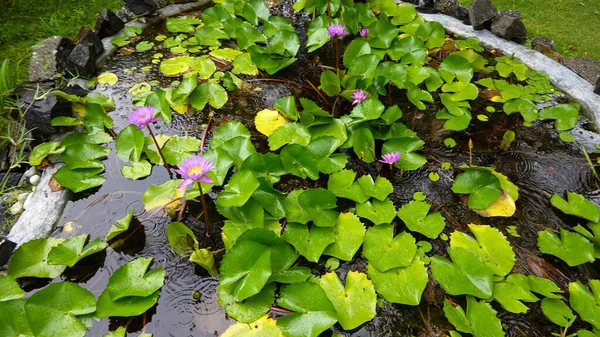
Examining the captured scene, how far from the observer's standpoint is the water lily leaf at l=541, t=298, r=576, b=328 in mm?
1565

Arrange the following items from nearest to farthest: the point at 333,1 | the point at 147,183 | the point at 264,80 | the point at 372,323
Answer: the point at 372,323
the point at 147,183
the point at 264,80
the point at 333,1

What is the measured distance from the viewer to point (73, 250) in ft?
5.63

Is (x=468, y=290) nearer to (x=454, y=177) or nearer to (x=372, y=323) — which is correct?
(x=372, y=323)

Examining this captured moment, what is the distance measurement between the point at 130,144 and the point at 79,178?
0.32 meters

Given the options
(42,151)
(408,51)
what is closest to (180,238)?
(42,151)

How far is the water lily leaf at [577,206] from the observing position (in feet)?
A: 6.39

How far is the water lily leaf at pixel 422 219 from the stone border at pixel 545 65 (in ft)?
4.89

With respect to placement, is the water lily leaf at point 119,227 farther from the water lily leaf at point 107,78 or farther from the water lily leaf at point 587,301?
the water lily leaf at point 587,301

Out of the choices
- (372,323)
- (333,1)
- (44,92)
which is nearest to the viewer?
(372,323)

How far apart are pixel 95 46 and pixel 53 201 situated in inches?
58.2

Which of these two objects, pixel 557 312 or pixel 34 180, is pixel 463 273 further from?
pixel 34 180

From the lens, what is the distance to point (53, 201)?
1989 millimetres

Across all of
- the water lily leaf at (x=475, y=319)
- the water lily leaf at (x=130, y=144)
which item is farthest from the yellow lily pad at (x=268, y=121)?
the water lily leaf at (x=475, y=319)

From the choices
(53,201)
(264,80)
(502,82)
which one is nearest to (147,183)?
(53,201)
